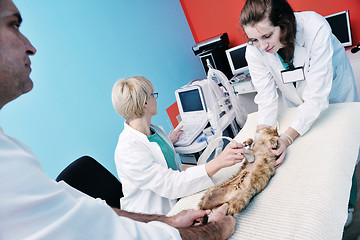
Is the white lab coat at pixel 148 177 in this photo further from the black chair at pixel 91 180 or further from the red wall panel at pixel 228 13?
the red wall panel at pixel 228 13

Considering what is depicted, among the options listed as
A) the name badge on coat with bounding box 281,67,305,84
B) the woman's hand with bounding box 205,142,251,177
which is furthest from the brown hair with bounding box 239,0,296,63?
the woman's hand with bounding box 205,142,251,177

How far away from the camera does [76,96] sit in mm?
2420

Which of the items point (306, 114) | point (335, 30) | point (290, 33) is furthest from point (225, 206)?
point (335, 30)

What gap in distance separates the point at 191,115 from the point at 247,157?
1236mm

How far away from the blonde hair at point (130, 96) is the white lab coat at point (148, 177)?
0.40 feet

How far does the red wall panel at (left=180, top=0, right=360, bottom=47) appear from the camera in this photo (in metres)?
2.60

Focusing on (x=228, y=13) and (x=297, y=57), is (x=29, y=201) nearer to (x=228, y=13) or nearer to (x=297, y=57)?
(x=297, y=57)

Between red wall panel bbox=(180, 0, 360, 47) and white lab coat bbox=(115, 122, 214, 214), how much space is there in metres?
2.11

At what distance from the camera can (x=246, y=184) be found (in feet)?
3.25

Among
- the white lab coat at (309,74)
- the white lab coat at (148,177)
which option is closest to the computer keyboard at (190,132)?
the white lab coat at (148,177)

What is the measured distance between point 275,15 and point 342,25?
6.39 ft

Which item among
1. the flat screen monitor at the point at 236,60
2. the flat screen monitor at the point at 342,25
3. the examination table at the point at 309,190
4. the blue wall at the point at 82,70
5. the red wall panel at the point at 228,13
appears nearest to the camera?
the examination table at the point at 309,190

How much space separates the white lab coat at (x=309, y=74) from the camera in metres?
1.26

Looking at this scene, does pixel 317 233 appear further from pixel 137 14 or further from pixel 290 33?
pixel 137 14
